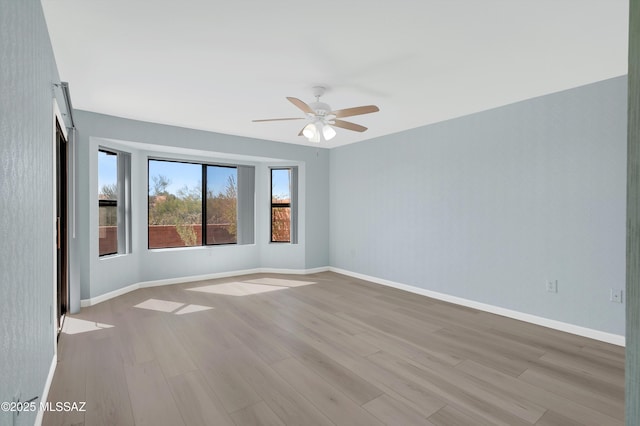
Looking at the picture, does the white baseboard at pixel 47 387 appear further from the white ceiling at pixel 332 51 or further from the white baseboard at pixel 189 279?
the white ceiling at pixel 332 51

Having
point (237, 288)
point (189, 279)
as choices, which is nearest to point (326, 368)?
point (237, 288)

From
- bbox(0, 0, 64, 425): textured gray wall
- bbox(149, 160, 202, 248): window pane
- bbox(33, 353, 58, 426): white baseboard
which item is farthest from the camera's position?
bbox(149, 160, 202, 248): window pane

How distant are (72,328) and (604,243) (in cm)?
553

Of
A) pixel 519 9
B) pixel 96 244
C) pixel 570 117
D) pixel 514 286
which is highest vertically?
pixel 519 9

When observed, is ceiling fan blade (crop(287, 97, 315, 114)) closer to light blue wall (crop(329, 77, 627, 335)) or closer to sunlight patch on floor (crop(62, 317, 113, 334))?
light blue wall (crop(329, 77, 627, 335))

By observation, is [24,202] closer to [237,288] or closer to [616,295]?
[237,288]

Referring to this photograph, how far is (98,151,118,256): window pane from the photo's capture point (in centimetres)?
452

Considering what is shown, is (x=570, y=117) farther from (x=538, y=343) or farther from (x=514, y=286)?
(x=538, y=343)

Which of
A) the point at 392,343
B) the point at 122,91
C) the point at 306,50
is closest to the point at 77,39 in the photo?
the point at 122,91

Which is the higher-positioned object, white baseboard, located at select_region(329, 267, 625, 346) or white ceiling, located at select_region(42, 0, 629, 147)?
white ceiling, located at select_region(42, 0, 629, 147)

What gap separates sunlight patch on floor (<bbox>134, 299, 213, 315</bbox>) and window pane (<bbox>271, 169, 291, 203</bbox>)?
9.14 feet

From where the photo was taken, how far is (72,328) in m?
3.41

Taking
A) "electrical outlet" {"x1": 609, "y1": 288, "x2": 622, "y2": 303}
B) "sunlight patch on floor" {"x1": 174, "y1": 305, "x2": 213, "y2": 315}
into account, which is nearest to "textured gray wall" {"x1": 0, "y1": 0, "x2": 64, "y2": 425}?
"sunlight patch on floor" {"x1": 174, "y1": 305, "x2": 213, "y2": 315}

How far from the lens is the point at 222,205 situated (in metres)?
6.10
